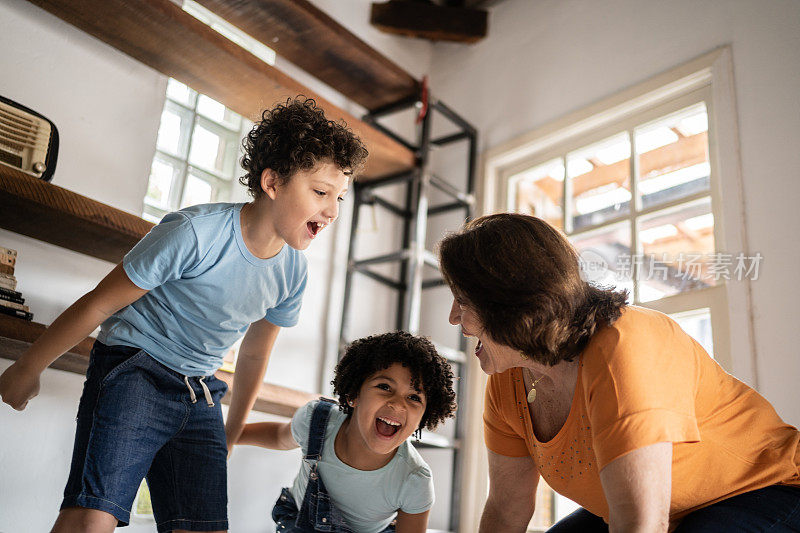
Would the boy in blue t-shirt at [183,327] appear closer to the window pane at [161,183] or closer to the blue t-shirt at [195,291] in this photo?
the blue t-shirt at [195,291]

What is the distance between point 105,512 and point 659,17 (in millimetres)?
2626

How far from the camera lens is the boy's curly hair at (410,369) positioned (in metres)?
1.73

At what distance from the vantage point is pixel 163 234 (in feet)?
4.41

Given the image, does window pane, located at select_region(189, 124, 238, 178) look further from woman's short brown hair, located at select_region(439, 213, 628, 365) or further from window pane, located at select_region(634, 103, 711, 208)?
woman's short brown hair, located at select_region(439, 213, 628, 365)

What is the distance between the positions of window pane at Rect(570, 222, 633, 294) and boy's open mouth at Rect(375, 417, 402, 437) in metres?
1.26

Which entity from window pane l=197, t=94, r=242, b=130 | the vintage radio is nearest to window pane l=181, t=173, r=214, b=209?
window pane l=197, t=94, r=242, b=130

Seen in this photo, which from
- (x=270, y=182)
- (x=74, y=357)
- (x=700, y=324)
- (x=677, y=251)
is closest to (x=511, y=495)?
(x=270, y=182)

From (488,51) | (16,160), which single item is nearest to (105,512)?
(16,160)

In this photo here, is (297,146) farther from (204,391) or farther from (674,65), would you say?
(674,65)

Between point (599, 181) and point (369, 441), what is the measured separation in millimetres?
1779

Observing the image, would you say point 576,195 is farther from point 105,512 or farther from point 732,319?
point 105,512

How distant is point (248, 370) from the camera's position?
170 cm

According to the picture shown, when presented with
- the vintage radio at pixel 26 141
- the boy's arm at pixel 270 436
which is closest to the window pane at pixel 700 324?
the boy's arm at pixel 270 436

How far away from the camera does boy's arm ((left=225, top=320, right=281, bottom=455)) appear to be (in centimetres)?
169
